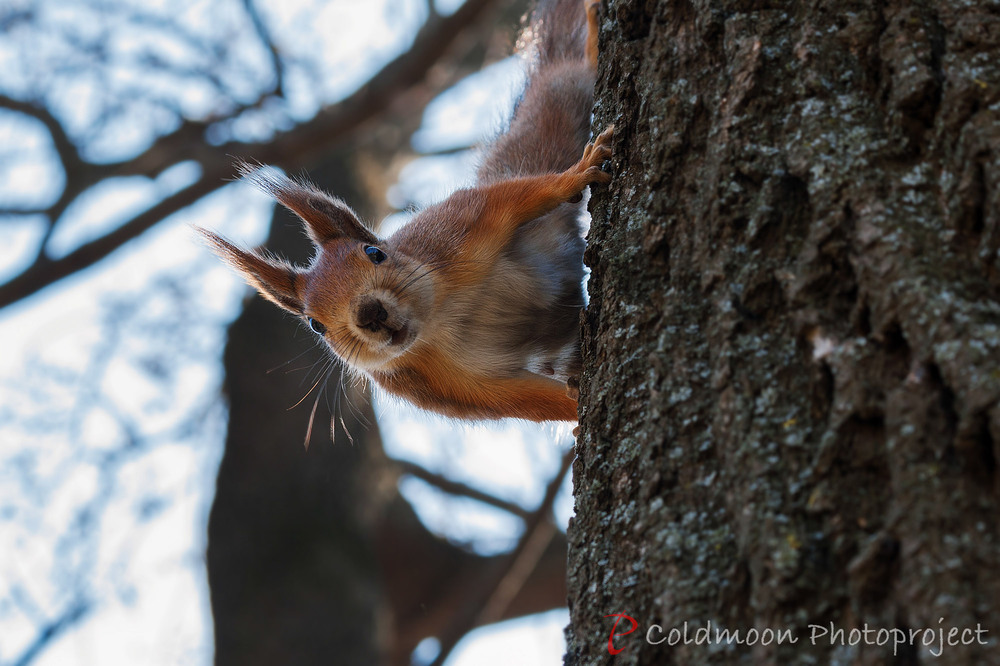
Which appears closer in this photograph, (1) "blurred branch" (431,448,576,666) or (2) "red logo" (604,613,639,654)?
(2) "red logo" (604,613,639,654)

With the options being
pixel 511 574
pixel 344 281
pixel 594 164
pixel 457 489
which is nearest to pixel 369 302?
pixel 344 281

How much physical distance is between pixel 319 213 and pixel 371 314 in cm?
65

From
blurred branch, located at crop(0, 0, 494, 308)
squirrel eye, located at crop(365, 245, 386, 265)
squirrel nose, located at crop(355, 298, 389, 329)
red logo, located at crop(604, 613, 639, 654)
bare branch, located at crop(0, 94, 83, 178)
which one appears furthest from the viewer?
bare branch, located at crop(0, 94, 83, 178)

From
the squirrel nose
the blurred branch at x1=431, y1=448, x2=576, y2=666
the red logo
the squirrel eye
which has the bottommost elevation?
the blurred branch at x1=431, y1=448, x2=576, y2=666

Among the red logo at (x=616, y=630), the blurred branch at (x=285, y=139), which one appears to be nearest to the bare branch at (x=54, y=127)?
the blurred branch at (x=285, y=139)

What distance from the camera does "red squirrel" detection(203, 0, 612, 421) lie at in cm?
307

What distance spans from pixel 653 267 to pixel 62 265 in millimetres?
3682

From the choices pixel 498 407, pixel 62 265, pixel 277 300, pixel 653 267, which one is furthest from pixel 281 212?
pixel 653 267

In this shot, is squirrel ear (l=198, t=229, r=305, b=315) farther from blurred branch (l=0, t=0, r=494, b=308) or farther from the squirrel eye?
blurred branch (l=0, t=0, r=494, b=308)

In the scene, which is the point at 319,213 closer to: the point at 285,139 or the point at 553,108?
the point at 553,108

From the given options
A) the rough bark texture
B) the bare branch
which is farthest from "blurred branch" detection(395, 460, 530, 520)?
the rough bark texture

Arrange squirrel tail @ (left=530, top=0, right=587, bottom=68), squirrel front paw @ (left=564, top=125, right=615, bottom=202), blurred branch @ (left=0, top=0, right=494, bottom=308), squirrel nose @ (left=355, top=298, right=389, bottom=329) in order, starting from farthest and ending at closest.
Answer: blurred branch @ (left=0, top=0, right=494, bottom=308)
squirrel tail @ (left=530, top=0, right=587, bottom=68)
squirrel nose @ (left=355, top=298, right=389, bottom=329)
squirrel front paw @ (left=564, top=125, right=615, bottom=202)

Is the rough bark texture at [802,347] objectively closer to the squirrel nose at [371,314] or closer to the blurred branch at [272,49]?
the squirrel nose at [371,314]

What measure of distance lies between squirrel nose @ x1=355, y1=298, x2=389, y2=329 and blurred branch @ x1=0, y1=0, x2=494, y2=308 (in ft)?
6.85
